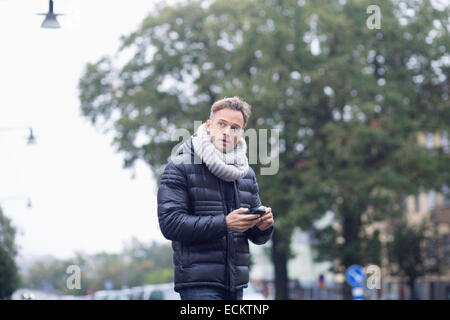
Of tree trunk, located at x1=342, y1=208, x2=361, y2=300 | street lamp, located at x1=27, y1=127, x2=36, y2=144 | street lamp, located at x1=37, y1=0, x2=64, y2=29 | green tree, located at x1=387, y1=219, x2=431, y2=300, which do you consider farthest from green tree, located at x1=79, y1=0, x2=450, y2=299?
street lamp, located at x1=37, y1=0, x2=64, y2=29

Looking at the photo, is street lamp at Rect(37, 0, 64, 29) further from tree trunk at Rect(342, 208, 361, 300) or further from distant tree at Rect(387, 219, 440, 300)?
distant tree at Rect(387, 219, 440, 300)

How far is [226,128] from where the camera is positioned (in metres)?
4.22

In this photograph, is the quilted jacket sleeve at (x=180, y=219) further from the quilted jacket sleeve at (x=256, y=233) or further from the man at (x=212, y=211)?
the quilted jacket sleeve at (x=256, y=233)

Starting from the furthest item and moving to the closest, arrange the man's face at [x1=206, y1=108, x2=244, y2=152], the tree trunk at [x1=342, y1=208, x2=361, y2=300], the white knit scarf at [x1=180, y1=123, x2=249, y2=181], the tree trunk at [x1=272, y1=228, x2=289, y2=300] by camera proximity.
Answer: the tree trunk at [x1=272, y1=228, x2=289, y2=300] < the tree trunk at [x1=342, y1=208, x2=361, y2=300] < the man's face at [x1=206, y1=108, x2=244, y2=152] < the white knit scarf at [x1=180, y1=123, x2=249, y2=181]

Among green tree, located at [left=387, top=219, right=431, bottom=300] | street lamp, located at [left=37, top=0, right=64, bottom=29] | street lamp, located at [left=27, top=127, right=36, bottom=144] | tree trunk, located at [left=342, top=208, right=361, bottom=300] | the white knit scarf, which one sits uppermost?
street lamp, located at [left=37, top=0, right=64, bottom=29]

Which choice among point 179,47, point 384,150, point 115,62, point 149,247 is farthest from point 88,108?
point 149,247

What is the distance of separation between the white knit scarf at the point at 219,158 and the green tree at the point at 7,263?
39.6 ft

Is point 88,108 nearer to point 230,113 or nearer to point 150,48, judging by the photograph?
point 150,48

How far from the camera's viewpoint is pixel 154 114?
102 ft

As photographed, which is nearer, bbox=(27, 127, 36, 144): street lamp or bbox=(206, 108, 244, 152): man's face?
bbox=(206, 108, 244, 152): man's face

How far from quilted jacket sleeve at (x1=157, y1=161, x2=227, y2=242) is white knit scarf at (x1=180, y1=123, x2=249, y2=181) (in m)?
0.15

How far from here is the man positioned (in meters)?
3.98

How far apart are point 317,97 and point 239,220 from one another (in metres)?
26.3

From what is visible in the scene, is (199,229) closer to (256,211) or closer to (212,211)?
(212,211)
